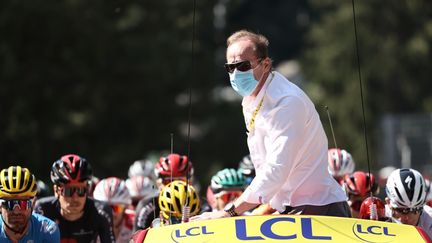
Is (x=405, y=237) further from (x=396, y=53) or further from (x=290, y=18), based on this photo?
(x=290, y=18)

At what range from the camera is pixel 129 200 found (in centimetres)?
1565

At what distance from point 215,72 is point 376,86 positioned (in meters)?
6.85

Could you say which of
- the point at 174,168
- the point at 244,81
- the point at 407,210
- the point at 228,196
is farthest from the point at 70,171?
the point at 244,81

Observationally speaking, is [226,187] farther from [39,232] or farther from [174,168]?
[39,232]

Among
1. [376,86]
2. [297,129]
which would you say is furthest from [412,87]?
[297,129]

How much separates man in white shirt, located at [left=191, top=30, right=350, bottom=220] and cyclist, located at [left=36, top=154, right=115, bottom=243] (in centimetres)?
374

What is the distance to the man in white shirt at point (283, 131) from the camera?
8406 mm

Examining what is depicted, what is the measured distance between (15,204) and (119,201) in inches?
193

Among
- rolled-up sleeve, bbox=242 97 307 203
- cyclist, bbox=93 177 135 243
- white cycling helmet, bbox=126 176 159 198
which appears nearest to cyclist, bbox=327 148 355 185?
white cycling helmet, bbox=126 176 159 198

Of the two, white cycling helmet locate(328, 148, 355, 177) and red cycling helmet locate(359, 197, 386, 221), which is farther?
white cycling helmet locate(328, 148, 355, 177)

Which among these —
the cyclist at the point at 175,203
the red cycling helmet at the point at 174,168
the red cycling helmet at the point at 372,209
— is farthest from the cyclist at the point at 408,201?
the red cycling helmet at the point at 174,168

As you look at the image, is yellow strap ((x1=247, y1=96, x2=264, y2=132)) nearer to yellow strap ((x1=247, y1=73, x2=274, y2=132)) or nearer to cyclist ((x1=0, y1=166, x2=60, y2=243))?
yellow strap ((x1=247, y1=73, x2=274, y2=132))

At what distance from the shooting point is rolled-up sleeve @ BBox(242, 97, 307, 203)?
823 cm

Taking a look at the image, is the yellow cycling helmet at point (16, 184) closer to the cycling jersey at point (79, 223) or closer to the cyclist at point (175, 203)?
the cyclist at point (175, 203)
